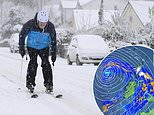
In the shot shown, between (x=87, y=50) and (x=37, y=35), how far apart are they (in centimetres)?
1201

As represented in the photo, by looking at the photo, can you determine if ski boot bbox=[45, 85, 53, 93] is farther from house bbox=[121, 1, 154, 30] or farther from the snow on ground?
house bbox=[121, 1, 154, 30]

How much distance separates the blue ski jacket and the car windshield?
1208 centimetres

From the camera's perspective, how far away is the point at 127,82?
6.46m

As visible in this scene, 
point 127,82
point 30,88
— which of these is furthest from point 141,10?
point 127,82

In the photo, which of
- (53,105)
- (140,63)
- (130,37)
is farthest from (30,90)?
(130,37)

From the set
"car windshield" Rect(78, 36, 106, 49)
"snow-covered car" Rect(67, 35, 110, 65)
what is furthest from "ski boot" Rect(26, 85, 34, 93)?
"car windshield" Rect(78, 36, 106, 49)

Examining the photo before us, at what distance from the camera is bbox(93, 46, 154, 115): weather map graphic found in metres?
6.12

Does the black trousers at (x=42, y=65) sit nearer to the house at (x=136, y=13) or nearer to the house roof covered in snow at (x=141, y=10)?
the house at (x=136, y=13)

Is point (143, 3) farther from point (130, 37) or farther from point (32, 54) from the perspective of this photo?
point (32, 54)

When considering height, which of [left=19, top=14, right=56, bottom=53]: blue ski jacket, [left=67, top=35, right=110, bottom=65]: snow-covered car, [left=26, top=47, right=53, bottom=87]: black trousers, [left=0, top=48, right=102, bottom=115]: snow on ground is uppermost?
[left=19, top=14, right=56, bottom=53]: blue ski jacket

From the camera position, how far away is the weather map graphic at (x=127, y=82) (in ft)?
20.1

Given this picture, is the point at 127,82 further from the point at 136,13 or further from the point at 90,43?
the point at 136,13

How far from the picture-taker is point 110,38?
33656 millimetres

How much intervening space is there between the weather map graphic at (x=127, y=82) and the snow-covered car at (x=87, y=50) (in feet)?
48.9
